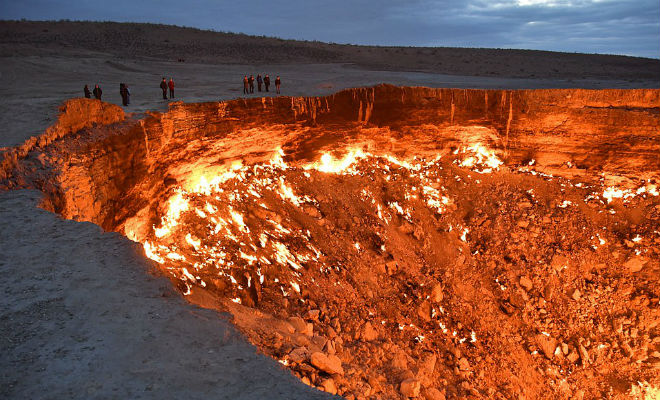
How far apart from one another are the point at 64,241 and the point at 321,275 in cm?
511

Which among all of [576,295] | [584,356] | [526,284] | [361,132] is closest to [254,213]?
[361,132]

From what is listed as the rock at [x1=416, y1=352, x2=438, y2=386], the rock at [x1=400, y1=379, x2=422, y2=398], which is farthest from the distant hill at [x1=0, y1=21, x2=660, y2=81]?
the rock at [x1=400, y1=379, x2=422, y2=398]

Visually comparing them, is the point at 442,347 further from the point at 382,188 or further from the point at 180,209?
the point at 180,209

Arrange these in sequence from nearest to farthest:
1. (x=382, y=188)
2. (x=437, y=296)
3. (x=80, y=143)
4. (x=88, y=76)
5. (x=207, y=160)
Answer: (x=80, y=143)
(x=437, y=296)
(x=207, y=160)
(x=382, y=188)
(x=88, y=76)

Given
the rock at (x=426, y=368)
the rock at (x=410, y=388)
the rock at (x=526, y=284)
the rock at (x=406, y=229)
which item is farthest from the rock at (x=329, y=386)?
the rock at (x=526, y=284)

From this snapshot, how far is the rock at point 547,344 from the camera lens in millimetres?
8992

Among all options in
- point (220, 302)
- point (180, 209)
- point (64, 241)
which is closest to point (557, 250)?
point (220, 302)

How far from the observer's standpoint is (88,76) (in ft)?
53.4

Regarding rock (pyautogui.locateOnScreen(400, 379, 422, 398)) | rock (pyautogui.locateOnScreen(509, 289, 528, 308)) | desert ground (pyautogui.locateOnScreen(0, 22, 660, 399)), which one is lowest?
rock (pyautogui.locateOnScreen(509, 289, 528, 308))

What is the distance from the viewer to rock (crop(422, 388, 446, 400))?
667 cm

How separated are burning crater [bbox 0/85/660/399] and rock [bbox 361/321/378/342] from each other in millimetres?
37

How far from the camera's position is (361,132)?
465 inches

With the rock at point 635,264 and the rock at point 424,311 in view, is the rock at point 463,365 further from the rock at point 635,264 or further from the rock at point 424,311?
the rock at point 635,264

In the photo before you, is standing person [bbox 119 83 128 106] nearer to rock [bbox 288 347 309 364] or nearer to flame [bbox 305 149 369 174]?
flame [bbox 305 149 369 174]
